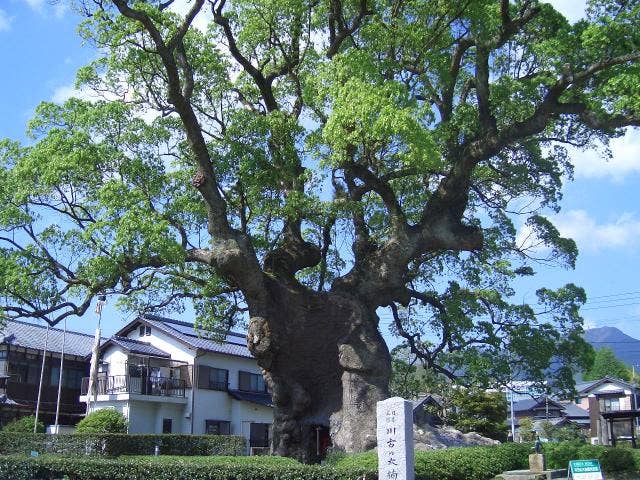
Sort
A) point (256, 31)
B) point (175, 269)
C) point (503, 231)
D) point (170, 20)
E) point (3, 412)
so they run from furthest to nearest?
point (3, 412), point (503, 231), point (256, 31), point (175, 269), point (170, 20)

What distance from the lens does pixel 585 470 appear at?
13.8 meters

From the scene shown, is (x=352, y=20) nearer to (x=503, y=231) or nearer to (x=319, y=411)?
(x=503, y=231)

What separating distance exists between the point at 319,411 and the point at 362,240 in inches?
180

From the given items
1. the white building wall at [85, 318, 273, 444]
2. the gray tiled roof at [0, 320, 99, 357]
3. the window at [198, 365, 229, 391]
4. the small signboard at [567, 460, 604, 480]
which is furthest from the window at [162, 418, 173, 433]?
the small signboard at [567, 460, 604, 480]

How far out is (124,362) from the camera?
31500 millimetres

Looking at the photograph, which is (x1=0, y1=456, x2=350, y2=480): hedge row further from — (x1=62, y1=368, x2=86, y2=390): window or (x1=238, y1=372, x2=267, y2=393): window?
(x1=238, y1=372, x2=267, y2=393): window

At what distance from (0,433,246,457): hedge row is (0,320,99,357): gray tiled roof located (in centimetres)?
968

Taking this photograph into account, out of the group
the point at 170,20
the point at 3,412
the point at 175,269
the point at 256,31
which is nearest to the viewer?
the point at 170,20

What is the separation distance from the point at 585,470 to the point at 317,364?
666 cm

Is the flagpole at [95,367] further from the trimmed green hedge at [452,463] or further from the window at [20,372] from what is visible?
the trimmed green hedge at [452,463]

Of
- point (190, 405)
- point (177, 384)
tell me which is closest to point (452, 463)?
point (190, 405)

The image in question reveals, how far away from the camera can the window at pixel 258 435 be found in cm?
3391

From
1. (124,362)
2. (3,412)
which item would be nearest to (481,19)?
(124,362)

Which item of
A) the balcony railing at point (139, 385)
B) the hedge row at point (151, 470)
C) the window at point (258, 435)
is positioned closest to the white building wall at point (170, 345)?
the balcony railing at point (139, 385)
